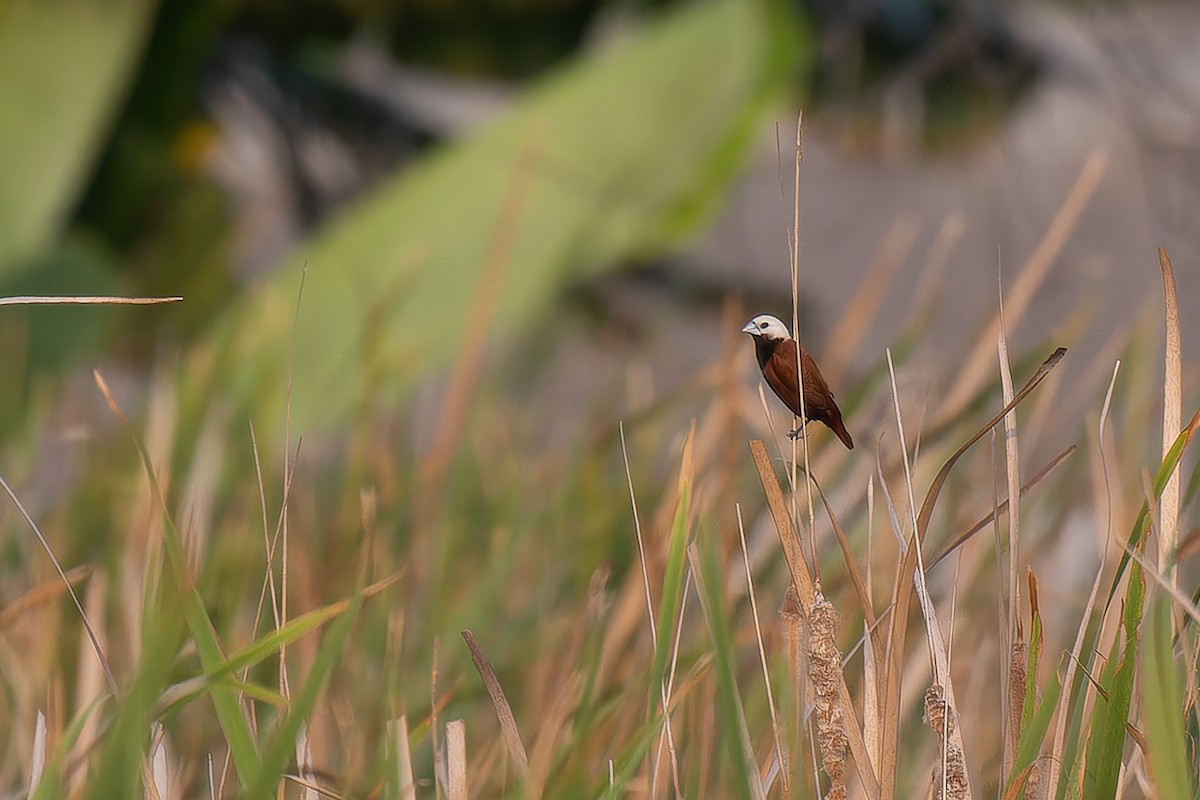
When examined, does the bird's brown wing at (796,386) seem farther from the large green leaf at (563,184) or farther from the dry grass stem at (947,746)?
the large green leaf at (563,184)

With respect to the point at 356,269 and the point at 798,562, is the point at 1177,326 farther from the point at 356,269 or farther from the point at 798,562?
the point at 356,269

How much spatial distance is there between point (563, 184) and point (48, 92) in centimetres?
35

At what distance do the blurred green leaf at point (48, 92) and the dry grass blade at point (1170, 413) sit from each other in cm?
77

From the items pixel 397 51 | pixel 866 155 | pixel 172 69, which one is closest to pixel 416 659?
pixel 172 69

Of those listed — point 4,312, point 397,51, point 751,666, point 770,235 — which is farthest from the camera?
point 397,51

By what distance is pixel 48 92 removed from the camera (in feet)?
2.64

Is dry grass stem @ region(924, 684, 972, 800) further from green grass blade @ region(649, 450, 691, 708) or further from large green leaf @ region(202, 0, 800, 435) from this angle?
large green leaf @ region(202, 0, 800, 435)

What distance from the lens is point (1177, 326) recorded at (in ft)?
0.61

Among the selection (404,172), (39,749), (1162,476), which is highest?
(1162,476)

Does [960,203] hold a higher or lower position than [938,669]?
lower

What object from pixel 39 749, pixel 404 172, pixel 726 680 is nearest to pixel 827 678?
pixel 726 680

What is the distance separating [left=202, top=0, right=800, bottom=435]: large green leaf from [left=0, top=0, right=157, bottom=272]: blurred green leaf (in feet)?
0.56

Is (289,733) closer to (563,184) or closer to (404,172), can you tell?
(563,184)

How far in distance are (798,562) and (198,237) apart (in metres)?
1.15
